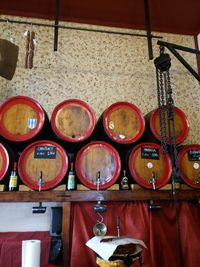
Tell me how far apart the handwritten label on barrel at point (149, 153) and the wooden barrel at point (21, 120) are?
962mm

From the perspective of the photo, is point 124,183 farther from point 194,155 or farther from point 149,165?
point 194,155

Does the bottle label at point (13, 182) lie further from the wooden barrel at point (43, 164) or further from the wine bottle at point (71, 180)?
the wine bottle at point (71, 180)

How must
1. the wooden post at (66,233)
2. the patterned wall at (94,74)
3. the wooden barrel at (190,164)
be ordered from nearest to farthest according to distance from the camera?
1. the wooden post at (66,233)
2. the wooden barrel at (190,164)
3. the patterned wall at (94,74)

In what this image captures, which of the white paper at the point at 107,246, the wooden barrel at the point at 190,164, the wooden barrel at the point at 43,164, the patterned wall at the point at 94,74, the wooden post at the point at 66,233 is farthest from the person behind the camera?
the patterned wall at the point at 94,74

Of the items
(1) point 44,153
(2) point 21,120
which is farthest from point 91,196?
(2) point 21,120

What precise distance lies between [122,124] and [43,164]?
0.83m

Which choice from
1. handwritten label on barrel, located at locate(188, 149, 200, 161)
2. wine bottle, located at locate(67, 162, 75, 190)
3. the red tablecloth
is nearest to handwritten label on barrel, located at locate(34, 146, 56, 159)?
wine bottle, located at locate(67, 162, 75, 190)

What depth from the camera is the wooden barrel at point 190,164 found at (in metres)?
2.29

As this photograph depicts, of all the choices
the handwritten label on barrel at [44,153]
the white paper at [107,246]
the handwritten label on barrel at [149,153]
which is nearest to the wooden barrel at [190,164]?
the handwritten label on barrel at [149,153]

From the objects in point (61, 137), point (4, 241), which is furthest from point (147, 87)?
point (4, 241)

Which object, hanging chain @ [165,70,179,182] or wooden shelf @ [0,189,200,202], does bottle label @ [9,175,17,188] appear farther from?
hanging chain @ [165,70,179,182]

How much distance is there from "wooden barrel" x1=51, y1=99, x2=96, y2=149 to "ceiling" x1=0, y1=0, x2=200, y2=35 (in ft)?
5.06

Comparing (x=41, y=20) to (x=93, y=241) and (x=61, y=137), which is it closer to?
(x=61, y=137)

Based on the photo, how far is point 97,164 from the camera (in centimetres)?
217
